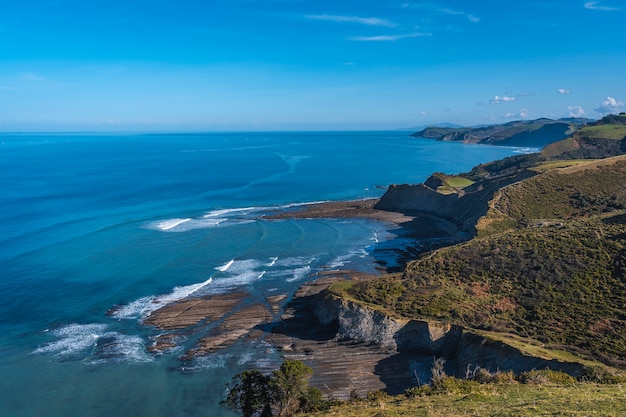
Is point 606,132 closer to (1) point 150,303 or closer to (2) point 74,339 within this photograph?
(1) point 150,303

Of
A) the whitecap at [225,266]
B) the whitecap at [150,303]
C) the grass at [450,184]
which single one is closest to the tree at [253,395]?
the whitecap at [150,303]

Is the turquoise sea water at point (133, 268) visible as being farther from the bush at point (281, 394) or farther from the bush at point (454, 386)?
the bush at point (454, 386)

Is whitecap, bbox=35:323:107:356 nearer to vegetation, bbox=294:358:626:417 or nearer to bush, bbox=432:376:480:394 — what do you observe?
vegetation, bbox=294:358:626:417

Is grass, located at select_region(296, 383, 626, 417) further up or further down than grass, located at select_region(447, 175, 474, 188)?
further down

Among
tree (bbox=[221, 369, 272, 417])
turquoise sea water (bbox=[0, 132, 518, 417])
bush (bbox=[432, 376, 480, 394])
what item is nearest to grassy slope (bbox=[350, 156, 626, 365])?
bush (bbox=[432, 376, 480, 394])

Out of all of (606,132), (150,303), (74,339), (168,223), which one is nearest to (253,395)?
(74,339)
